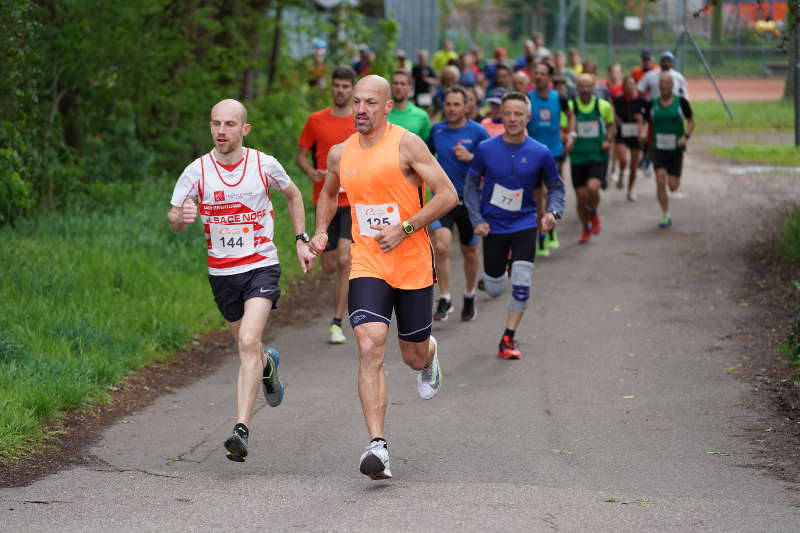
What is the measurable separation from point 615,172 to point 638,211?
18.6 ft

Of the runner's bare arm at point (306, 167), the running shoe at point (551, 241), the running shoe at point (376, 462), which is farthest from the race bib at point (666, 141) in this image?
the running shoe at point (376, 462)

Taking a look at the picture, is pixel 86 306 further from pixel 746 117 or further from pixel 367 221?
pixel 746 117

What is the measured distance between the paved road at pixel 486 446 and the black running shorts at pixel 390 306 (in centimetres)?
73

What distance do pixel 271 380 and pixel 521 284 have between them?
300cm

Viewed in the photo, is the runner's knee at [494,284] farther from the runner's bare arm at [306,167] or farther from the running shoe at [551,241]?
the running shoe at [551,241]

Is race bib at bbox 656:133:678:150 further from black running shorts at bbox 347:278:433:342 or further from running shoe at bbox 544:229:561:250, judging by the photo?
black running shorts at bbox 347:278:433:342

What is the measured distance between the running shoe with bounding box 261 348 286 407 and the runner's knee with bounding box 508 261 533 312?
284cm

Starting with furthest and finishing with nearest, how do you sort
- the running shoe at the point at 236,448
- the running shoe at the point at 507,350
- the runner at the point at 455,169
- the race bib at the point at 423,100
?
the race bib at the point at 423,100, the runner at the point at 455,169, the running shoe at the point at 507,350, the running shoe at the point at 236,448

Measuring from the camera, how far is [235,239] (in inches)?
289

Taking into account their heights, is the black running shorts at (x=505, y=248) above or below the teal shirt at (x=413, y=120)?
below

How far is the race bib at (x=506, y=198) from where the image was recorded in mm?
10289

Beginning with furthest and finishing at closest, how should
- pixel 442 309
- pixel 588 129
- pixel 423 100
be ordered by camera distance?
1. pixel 423 100
2. pixel 588 129
3. pixel 442 309

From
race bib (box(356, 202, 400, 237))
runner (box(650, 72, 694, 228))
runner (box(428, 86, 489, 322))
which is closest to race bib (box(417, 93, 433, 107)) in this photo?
runner (box(650, 72, 694, 228))

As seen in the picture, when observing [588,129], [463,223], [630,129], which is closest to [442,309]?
[463,223]
